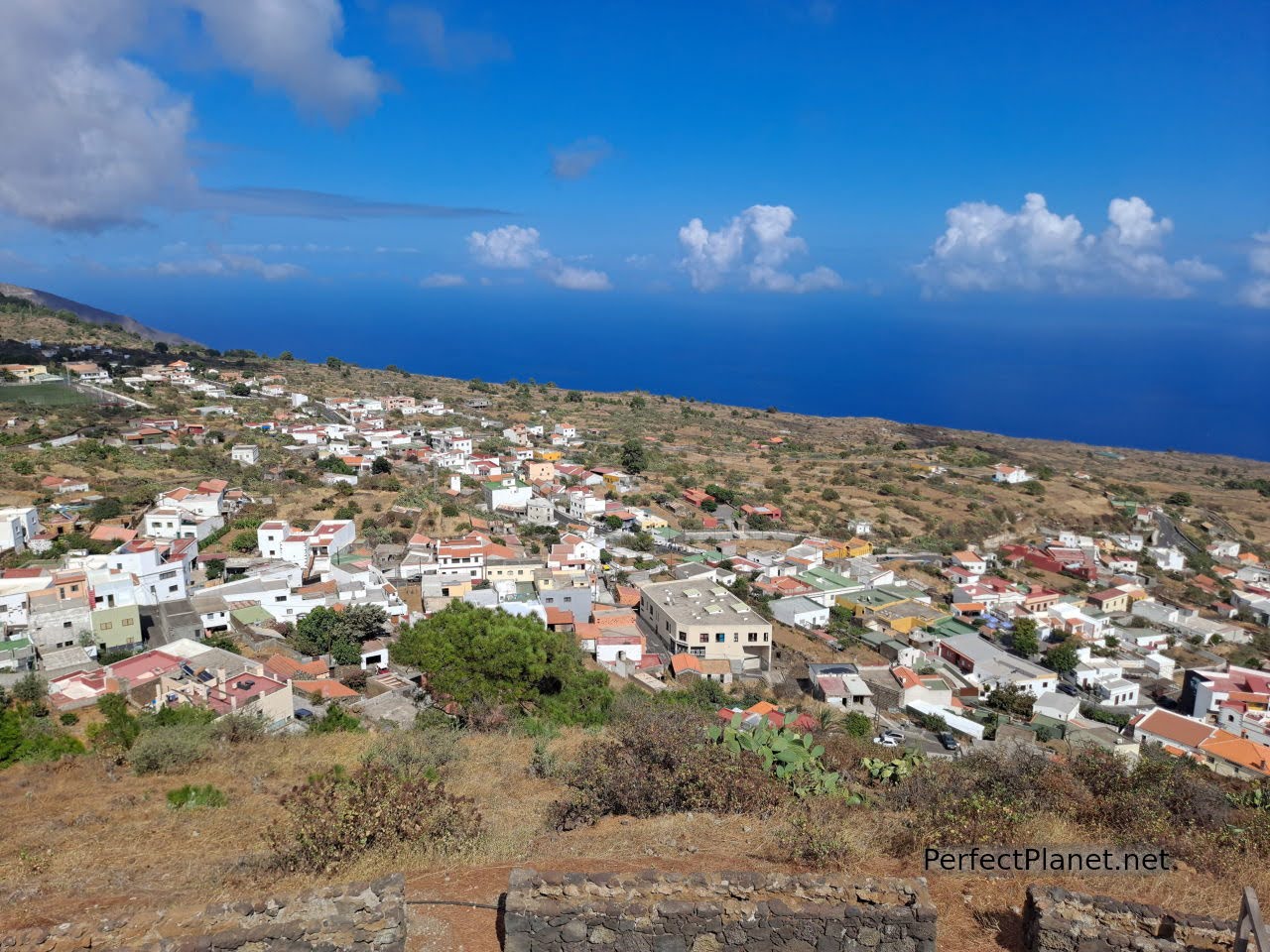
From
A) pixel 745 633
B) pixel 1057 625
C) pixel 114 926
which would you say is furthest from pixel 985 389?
pixel 114 926

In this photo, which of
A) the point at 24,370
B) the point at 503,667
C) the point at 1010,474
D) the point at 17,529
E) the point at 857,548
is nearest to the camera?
the point at 503,667

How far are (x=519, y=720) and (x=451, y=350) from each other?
541 feet

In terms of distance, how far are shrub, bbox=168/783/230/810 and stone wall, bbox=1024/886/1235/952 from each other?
25.7 feet

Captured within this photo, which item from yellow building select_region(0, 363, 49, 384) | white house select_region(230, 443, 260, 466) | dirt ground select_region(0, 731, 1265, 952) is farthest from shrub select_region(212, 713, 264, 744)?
yellow building select_region(0, 363, 49, 384)

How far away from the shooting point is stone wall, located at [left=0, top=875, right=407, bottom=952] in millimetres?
4875

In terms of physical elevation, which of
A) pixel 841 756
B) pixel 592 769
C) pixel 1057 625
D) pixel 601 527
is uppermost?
pixel 592 769

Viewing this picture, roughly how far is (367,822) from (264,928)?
5.25ft

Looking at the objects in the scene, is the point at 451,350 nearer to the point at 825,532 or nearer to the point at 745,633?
the point at 825,532

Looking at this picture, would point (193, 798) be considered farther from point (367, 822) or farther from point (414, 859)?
point (414, 859)

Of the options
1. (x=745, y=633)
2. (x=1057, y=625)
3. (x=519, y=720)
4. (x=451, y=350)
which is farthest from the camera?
(x=451, y=350)

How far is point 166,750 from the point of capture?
945cm

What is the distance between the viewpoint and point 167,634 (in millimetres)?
19797

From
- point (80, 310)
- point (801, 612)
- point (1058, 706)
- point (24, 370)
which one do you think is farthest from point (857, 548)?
point (80, 310)

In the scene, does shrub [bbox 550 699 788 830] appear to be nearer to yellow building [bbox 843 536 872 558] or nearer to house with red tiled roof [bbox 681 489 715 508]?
yellow building [bbox 843 536 872 558]
